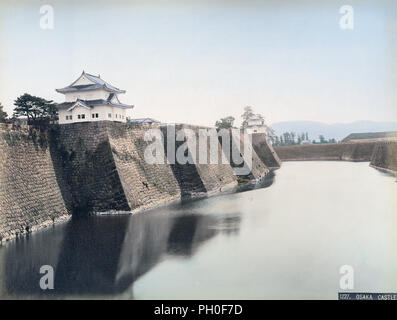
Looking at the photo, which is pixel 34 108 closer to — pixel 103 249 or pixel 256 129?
pixel 103 249

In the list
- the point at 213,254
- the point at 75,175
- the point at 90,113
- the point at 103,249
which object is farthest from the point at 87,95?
the point at 213,254

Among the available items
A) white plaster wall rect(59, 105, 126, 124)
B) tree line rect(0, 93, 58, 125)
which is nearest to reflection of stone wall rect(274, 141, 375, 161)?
white plaster wall rect(59, 105, 126, 124)

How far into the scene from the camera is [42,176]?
38.1 ft

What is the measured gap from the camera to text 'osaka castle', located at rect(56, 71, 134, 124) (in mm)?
15133

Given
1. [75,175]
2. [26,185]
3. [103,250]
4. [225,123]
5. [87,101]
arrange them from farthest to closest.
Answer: [225,123], [87,101], [75,175], [26,185], [103,250]

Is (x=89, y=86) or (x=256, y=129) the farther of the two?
(x=256, y=129)

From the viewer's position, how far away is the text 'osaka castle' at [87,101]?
15.1m

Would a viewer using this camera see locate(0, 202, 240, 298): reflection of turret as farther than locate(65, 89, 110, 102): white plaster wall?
No

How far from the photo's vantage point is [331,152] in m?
42.9

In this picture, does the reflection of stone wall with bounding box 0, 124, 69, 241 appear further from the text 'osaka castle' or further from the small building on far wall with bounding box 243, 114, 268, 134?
the small building on far wall with bounding box 243, 114, 268, 134

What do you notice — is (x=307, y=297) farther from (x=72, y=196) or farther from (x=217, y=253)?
(x=72, y=196)

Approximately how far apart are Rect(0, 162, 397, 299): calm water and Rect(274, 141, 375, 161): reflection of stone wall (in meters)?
28.5

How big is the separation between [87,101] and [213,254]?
424 inches

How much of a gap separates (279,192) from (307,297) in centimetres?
1234
